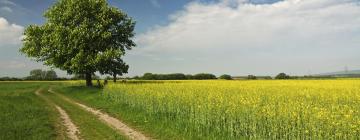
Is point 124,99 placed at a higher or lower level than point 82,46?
lower

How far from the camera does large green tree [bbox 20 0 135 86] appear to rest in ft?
186

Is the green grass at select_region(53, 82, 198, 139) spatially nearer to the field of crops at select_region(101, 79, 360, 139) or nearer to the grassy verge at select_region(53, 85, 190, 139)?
the grassy verge at select_region(53, 85, 190, 139)

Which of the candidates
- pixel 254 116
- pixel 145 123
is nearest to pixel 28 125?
pixel 145 123

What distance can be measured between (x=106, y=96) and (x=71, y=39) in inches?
732

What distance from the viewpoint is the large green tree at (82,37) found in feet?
186

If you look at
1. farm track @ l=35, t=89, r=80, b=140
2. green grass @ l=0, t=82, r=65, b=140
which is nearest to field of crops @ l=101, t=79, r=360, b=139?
farm track @ l=35, t=89, r=80, b=140

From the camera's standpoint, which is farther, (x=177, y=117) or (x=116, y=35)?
(x=116, y=35)

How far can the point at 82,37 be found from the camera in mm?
56438

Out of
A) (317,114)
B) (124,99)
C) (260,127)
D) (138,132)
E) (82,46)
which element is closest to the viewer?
(317,114)

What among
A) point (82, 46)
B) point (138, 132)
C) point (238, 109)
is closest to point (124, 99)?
point (138, 132)

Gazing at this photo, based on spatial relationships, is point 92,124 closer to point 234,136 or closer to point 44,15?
point 234,136

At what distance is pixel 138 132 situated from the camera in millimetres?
20406

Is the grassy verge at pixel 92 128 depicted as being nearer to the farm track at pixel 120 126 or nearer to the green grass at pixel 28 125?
the farm track at pixel 120 126

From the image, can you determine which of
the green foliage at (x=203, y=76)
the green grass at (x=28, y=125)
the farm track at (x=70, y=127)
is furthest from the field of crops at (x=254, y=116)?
the green foliage at (x=203, y=76)
